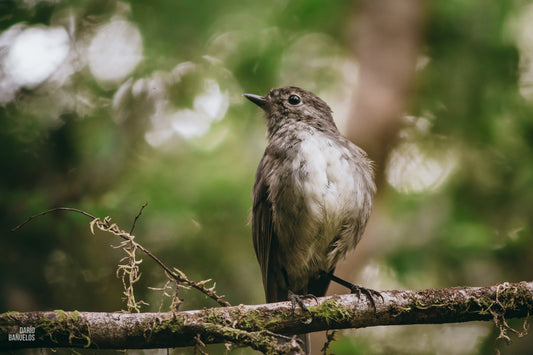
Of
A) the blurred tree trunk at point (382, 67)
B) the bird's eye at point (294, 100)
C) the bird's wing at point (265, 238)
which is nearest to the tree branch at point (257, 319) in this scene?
the bird's wing at point (265, 238)

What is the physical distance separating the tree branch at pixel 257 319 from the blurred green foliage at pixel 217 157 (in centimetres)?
122

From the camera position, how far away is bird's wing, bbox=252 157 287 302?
3805 mm

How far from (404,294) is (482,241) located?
6.13 ft

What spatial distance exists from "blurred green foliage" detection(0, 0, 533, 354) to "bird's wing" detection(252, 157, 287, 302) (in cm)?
65

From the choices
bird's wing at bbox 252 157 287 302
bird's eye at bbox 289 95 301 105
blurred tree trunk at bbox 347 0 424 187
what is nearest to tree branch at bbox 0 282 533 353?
bird's wing at bbox 252 157 287 302

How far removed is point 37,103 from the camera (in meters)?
4.70

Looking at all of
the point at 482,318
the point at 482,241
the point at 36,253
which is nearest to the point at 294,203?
the point at 482,318

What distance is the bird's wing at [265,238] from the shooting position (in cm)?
380

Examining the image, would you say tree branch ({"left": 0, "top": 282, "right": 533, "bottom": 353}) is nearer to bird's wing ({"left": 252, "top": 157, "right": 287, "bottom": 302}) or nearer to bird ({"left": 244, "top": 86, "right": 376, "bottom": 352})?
bird ({"left": 244, "top": 86, "right": 376, "bottom": 352})

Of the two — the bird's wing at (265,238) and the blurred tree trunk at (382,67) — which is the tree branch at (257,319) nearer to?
the bird's wing at (265,238)

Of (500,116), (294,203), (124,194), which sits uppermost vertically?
(500,116)

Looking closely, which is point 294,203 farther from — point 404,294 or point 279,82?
point 279,82

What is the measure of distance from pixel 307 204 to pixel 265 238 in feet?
Answer: 1.93

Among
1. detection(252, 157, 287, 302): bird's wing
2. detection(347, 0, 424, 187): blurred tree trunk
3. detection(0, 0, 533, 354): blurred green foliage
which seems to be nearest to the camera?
detection(252, 157, 287, 302): bird's wing
